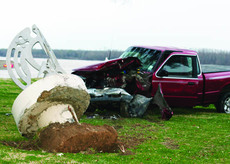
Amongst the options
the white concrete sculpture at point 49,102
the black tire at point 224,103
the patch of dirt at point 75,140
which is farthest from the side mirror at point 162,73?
the patch of dirt at point 75,140

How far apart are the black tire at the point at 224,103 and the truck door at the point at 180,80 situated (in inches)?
40.7

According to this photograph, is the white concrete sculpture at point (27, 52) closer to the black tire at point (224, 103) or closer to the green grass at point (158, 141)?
the green grass at point (158, 141)

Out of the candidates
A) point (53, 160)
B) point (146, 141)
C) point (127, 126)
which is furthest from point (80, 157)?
point (127, 126)

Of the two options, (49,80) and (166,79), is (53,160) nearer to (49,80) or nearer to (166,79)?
(49,80)

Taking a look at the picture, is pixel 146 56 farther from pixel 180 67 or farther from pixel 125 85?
pixel 125 85

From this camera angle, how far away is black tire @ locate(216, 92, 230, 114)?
11.8 metres

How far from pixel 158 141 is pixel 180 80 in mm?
3857

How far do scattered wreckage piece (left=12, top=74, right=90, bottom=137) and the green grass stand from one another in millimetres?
603

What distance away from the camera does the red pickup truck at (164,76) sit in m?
10.2

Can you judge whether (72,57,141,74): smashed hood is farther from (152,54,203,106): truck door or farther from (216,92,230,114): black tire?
(216,92,230,114): black tire

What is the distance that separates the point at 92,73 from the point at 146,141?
3.55m

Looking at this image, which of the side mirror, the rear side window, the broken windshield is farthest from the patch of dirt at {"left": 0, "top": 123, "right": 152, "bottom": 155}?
the rear side window

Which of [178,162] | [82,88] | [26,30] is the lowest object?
[178,162]

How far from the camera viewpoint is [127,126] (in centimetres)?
870
